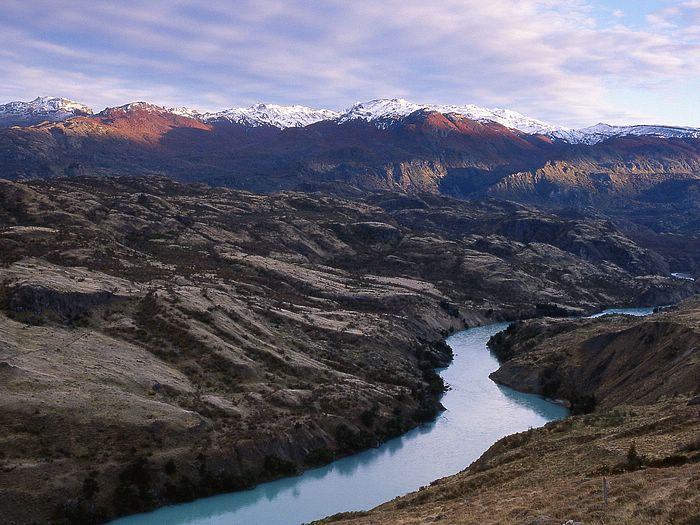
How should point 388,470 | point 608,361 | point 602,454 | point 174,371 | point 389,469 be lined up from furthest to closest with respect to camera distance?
point 608,361 → point 174,371 → point 389,469 → point 388,470 → point 602,454

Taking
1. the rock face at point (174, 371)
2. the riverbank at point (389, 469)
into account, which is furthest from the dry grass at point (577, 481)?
the rock face at point (174, 371)

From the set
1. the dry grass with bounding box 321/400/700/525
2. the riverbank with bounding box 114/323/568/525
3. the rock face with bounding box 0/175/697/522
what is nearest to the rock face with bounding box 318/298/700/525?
the dry grass with bounding box 321/400/700/525

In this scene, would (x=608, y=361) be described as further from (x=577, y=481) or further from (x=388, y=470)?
(x=577, y=481)

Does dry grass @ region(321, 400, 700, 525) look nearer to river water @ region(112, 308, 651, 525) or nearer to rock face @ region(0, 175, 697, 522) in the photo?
river water @ region(112, 308, 651, 525)

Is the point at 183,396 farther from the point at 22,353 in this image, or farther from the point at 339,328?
the point at 339,328

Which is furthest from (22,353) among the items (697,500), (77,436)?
(697,500)

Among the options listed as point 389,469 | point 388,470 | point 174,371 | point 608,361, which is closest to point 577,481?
point 388,470
